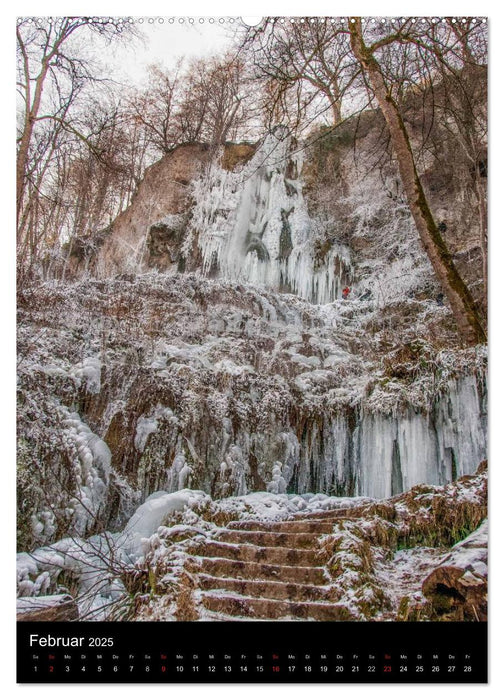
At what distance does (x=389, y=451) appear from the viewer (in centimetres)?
318

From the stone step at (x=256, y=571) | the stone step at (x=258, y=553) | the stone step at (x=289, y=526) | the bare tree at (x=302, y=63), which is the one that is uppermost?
the bare tree at (x=302, y=63)

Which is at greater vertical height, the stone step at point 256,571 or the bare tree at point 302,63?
the bare tree at point 302,63

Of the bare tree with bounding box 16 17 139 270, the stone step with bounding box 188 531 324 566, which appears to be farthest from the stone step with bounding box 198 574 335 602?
the bare tree with bounding box 16 17 139 270

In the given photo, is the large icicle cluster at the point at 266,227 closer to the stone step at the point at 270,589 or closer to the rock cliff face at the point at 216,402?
the rock cliff face at the point at 216,402

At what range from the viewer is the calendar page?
8.08 feet

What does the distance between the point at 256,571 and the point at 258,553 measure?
11 cm

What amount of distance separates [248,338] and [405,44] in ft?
6.93

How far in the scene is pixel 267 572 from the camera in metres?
2.63

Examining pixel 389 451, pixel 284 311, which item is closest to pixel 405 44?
pixel 284 311

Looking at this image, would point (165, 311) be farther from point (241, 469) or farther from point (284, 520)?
point (284, 520)

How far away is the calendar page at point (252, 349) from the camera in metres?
2.46

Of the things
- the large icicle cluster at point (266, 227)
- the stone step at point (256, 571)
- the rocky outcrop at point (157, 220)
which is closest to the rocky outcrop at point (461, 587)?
the stone step at point (256, 571)

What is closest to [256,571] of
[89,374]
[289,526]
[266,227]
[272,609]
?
[272,609]

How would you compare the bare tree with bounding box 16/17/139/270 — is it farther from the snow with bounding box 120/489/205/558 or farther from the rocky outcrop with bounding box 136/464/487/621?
the rocky outcrop with bounding box 136/464/487/621
